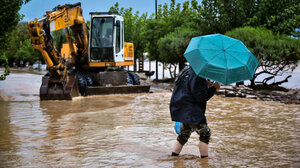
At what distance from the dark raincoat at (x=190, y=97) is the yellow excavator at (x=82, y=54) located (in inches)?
428

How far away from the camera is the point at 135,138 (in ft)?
23.9

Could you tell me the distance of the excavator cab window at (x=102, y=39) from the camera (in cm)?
1853

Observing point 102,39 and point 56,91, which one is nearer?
point 56,91

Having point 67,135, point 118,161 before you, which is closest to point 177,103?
point 118,161

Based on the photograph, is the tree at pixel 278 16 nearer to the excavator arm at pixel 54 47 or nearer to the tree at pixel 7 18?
the excavator arm at pixel 54 47

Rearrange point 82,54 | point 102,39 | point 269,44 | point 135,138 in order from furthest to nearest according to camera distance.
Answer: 1. point 269,44
2. point 82,54
3. point 102,39
4. point 135,138

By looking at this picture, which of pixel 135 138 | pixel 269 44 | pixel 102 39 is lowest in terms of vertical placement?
pixel 135 138

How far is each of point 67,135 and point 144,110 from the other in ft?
15.2

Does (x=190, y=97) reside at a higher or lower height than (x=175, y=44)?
lower

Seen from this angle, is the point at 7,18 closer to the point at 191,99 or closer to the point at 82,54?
the point at 82,54

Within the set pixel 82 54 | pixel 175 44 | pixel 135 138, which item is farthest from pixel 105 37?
pixel 135 138

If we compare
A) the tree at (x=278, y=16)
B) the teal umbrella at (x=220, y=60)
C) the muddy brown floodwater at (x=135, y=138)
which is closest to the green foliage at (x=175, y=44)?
the tree at (x=278, y=16)

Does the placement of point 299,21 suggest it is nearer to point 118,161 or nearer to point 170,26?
point 170,26

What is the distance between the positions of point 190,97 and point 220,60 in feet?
2.08
